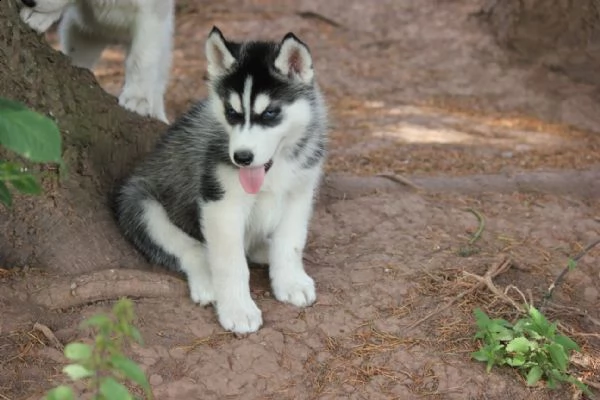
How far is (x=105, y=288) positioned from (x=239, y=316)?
0.60 meters

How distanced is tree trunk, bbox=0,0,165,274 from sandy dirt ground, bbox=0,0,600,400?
0.58 ft

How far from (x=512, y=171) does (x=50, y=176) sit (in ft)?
10.9

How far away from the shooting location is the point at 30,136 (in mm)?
1943

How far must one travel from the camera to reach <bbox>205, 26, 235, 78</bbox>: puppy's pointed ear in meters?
3.44

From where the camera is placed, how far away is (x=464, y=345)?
337 cm

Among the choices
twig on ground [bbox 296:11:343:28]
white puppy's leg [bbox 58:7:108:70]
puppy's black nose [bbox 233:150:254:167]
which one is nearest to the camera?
puppy's black nose [bbox 233:150:254:167]

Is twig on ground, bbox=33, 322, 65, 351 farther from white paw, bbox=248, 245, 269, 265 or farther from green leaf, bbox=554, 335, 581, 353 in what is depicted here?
green leaf, bbox=554, 335, 581, 353

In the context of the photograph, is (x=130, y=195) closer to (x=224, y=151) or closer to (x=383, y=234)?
(x=224, y=151)

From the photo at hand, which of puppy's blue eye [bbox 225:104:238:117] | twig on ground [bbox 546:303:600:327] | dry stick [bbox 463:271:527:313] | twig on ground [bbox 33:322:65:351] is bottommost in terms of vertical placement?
twig on ground [bbox 546:303:600:327]

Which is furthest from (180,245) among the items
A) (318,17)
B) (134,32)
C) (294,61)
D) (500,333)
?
(318,17)

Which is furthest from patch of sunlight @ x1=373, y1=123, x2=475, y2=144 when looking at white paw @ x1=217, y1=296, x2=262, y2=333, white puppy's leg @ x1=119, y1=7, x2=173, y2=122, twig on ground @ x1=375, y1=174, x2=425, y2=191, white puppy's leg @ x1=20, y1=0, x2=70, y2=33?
white paw @ x1=217, y1=296, x2=262, y2=333

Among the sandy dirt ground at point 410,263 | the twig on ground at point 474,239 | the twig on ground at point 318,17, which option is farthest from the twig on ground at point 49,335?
the twig on ground at point 318,17

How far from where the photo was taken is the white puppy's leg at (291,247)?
3641mm

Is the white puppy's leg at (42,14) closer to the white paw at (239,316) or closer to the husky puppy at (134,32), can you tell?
the husky puppy at (134,32)
